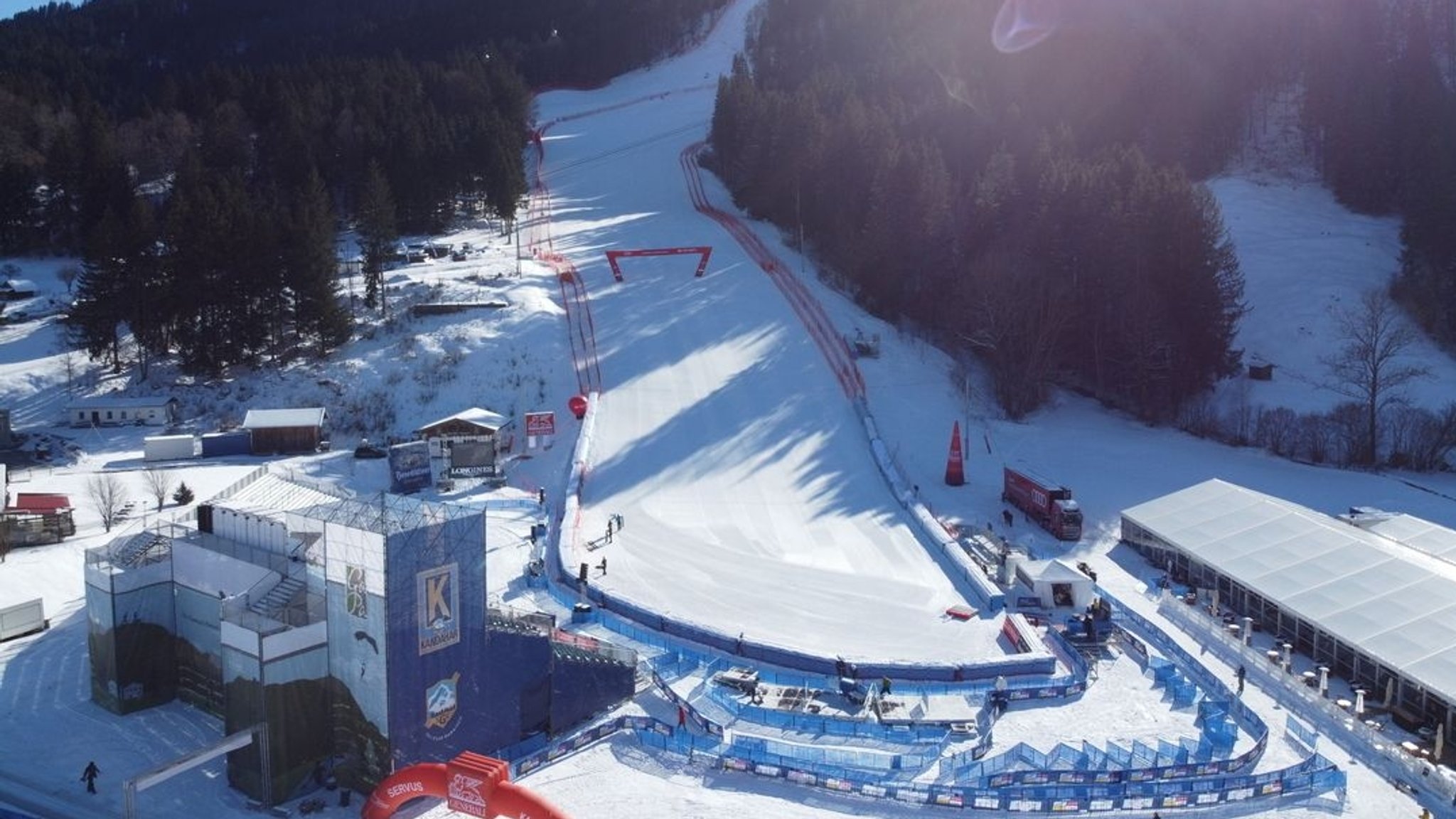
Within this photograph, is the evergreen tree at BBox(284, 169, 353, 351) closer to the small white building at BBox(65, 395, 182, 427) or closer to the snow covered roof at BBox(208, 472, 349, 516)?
the small white building at BBox(65, 395, 182, 427)

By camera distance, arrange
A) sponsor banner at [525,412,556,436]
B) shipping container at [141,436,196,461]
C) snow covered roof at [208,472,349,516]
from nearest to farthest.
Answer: snow covered roof at [208,472,349,516]
shipping container at [141,436,196,461]
sponsor banner at [525,412,556,436]

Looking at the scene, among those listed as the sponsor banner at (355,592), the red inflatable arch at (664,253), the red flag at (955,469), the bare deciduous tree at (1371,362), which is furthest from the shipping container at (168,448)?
the bare deciduous tree at (1371,362)

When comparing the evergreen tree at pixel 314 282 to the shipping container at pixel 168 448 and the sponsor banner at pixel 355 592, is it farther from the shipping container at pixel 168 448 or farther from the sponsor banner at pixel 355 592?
the sponsor banner at pixel 355 592

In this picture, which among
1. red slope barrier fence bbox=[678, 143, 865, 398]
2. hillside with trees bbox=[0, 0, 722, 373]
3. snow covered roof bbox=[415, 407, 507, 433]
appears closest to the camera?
snow covered roof bbox=[415, 407, 507, 433]

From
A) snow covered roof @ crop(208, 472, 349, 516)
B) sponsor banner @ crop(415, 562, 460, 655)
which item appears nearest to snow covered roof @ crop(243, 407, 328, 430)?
snow covered roof @ crop(208, 472, 349, 516)

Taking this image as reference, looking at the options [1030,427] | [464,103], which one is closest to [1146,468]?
[1030,427]

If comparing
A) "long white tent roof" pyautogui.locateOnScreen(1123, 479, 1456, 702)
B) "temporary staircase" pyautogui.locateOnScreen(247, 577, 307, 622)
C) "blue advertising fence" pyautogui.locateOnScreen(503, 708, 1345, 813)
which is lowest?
"blue advertising fence" pyautogui.locateOnScreen(503, 708, 1345, 813)

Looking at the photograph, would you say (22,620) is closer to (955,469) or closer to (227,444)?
(227,444)
